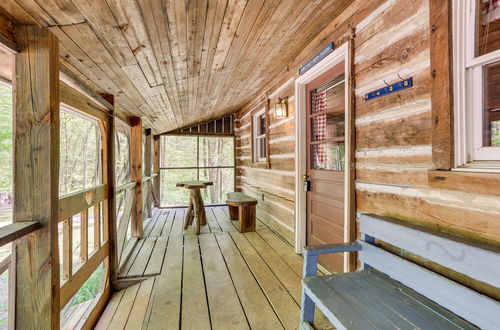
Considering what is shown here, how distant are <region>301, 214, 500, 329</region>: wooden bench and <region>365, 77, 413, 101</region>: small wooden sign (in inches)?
33.4

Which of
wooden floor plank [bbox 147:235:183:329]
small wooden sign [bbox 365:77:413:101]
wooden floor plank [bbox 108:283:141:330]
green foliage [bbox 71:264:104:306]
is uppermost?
→ small wooden sign [bbox 365:77:413:101]

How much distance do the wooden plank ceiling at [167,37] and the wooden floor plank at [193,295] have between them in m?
1.97

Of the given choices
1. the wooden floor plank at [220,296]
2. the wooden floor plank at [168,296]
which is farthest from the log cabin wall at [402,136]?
the wooden floor plank at [168,296]

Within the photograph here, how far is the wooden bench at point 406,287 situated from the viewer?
3.16 ft

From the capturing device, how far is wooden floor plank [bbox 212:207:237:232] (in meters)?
4.00

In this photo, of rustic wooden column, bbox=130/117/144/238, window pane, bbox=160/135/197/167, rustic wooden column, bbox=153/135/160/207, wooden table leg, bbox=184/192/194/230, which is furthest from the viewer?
window pane, bbox=160/135/197/167

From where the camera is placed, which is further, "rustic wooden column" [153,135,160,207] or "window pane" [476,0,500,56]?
"rustic wooden column" [153,135,160,207]

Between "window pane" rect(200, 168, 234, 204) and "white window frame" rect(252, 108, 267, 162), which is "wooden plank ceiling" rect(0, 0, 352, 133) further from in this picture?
"window pane" rect(200, 168, 234, 204)

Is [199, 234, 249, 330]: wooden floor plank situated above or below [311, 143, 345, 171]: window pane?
below

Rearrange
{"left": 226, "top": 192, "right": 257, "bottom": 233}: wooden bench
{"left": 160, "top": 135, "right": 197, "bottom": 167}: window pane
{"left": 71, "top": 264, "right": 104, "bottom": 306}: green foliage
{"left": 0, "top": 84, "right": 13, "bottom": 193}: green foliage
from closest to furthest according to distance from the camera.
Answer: {"left": 0, "top": 84, "right": 13, "bottom": 193}: green foliage, {"left": 226, "top": 192, "right": 257, "bottom": 233}: wooden bench, {"left": 71, "top": 264, "right": 104, "bottom": 306}: green foliage, {"left": 160, "top": 135, "right": 197, "bottom": 167}: window pane

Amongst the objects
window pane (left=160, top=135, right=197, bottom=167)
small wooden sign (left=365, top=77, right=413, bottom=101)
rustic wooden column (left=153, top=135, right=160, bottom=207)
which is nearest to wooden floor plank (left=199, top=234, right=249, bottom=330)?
small wooden sign (left=365, top=77, right=413, bottom=101)

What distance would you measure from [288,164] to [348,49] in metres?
1.61

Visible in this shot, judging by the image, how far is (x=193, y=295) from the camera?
6.59 feet

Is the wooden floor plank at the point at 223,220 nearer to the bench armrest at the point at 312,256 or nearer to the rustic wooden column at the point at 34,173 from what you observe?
the bench armrest at the point at 312,256
